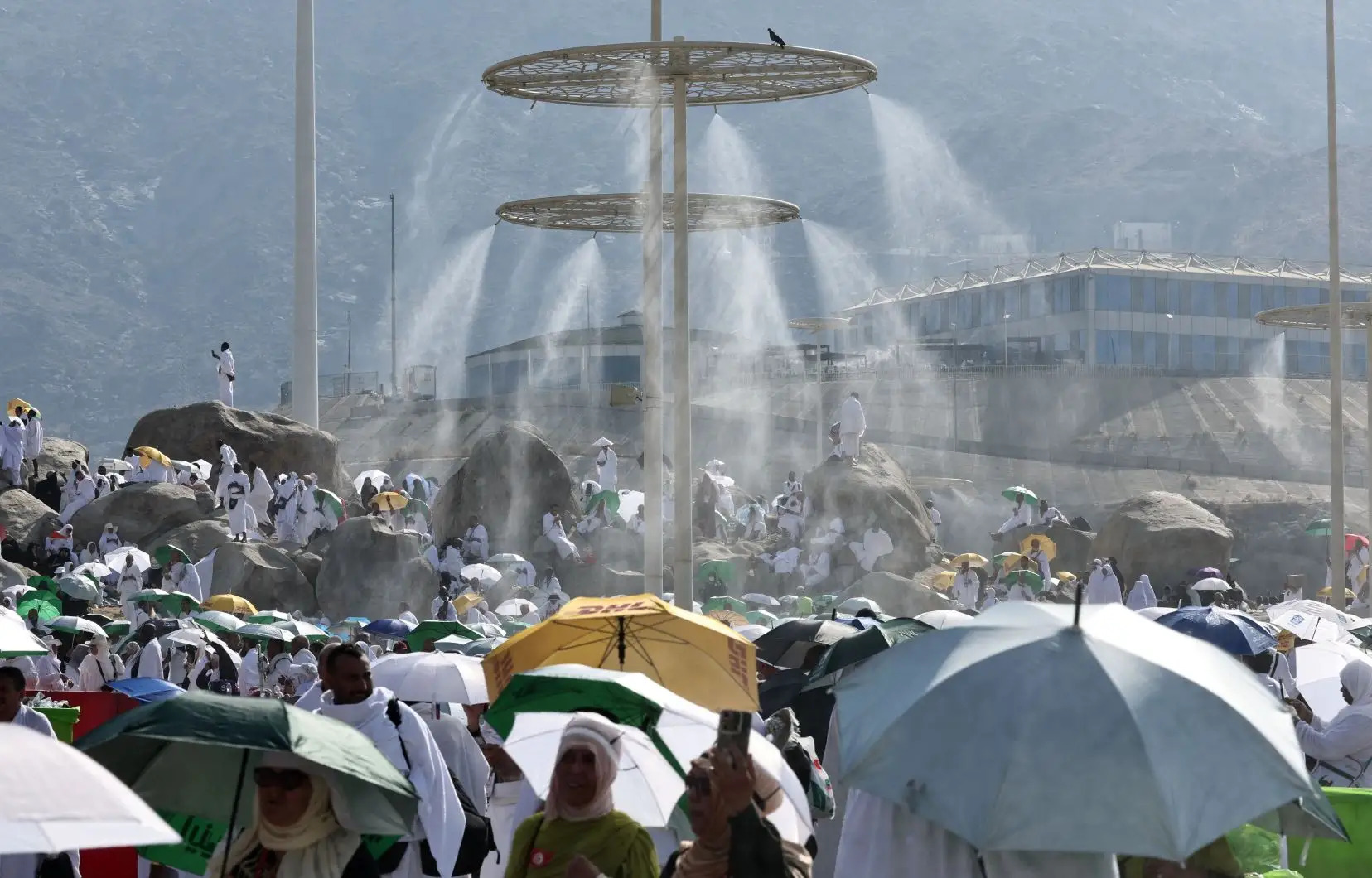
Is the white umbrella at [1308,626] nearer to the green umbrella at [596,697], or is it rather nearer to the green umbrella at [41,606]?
the green umbrella at [596,697]

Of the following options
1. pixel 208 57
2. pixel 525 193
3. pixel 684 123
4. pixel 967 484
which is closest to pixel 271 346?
pixel 525 193

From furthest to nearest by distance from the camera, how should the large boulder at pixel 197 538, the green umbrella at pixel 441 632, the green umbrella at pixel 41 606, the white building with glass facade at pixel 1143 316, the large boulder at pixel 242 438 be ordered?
1. the white building with glass facade at pixel 1143 316
2. the large boulder at pixel 242 438
3. the large boulder at pixel 197 538
4. the green umbrella at pixel 41 606
5. the green umbrella at pixel 441 632

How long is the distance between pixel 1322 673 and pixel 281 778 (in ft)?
23.8

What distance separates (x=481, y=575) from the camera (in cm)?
2962

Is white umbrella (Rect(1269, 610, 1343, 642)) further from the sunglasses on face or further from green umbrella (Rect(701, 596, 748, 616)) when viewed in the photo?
green umbrella (Rect(701, 596, 748, 616))

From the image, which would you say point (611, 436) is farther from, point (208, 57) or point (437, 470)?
point (208, 57)

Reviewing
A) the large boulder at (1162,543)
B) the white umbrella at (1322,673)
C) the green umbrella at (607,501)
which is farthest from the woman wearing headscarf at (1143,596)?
the white umbrella at (1322,673)

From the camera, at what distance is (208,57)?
195 m

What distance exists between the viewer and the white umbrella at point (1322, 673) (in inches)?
414

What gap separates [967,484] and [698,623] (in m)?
44.1

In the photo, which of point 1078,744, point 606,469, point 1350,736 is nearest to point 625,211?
point 1350,736

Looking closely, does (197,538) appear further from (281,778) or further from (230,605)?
(281,778)

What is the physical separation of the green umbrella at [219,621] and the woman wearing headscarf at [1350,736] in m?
13.8

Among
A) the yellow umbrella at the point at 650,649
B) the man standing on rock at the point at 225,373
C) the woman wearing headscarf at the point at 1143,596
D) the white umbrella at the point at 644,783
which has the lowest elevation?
the woman wearing headscarf at the point at 1143,596
